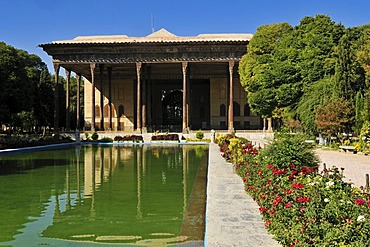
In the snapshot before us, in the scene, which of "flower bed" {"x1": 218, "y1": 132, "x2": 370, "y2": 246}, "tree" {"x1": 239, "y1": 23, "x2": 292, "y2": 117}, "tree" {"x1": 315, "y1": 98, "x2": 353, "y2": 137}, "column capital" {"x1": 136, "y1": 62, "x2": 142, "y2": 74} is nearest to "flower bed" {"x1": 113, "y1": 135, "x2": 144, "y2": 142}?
"column capital" {"x1": 136, "y1": 62, "x2": 142, "y2": 74}

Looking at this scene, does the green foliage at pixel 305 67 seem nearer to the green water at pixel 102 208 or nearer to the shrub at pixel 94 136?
the green water at pixel 102 208

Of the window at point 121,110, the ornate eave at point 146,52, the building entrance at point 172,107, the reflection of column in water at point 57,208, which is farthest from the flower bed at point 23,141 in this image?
the building entrance at point 172,107

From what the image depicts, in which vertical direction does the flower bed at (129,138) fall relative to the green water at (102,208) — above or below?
above

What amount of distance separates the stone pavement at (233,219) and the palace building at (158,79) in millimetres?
25183

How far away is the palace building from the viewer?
1283 inches

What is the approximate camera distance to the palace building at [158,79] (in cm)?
3259

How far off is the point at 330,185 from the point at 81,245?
2724 mm

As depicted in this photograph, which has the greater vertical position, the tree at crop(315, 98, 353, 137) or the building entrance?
the building entrance

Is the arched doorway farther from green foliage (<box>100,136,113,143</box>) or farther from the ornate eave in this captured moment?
green foliage (<box>100,136,113,143</box>)

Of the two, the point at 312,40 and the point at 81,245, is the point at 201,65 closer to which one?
the point at 312,40

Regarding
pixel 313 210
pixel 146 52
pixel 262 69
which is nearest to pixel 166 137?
pixel 146 52

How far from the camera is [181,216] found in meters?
6.08

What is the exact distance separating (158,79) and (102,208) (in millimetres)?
36273

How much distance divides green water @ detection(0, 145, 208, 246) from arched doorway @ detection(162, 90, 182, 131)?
35601 mm
